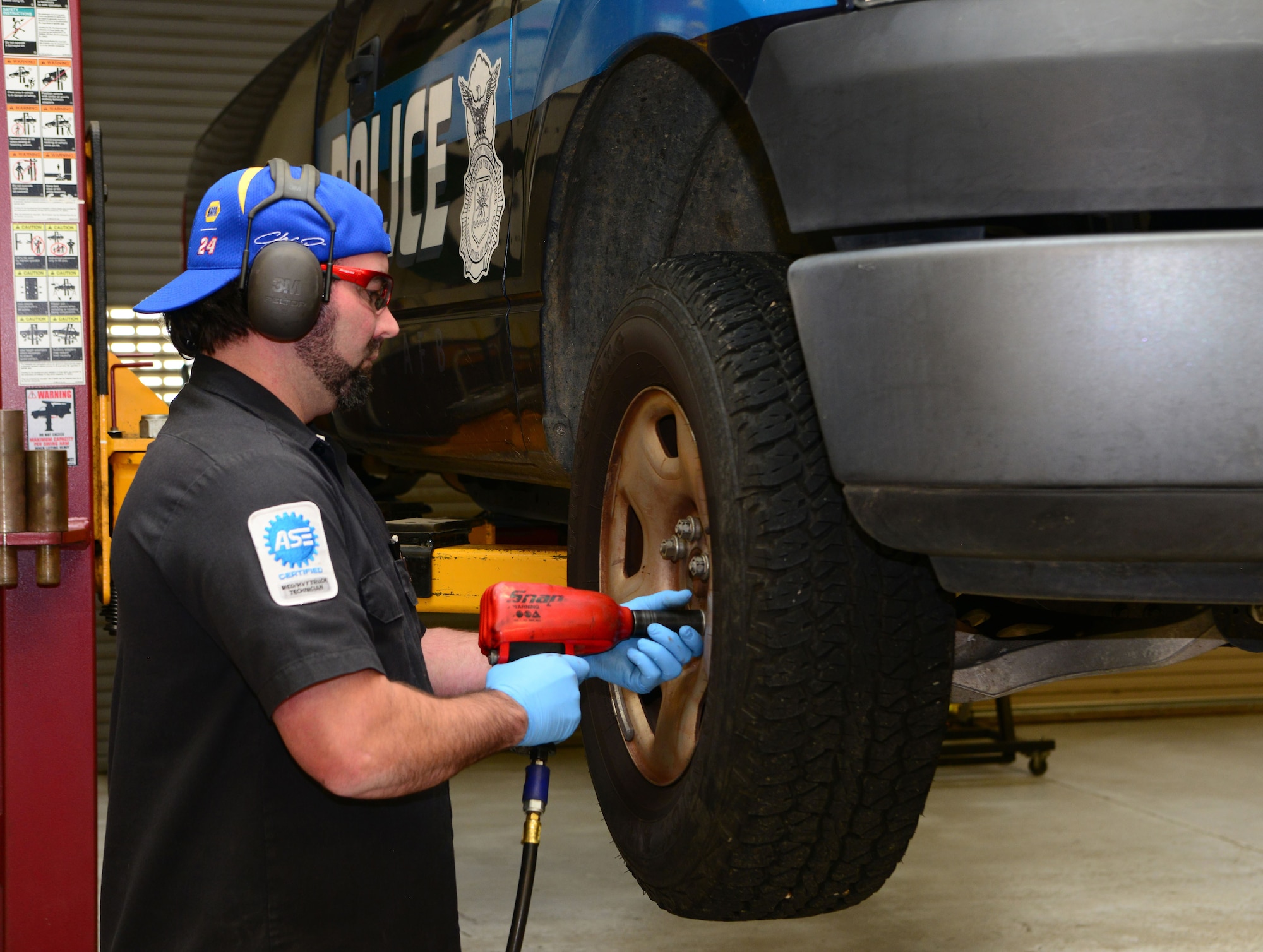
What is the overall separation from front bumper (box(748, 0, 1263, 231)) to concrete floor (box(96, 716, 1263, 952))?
9.60 ft

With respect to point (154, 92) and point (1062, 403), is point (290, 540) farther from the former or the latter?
point (154, 92)

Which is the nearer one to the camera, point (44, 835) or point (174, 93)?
point (44, 835)

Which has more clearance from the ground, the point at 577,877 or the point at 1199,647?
the point at 1199,647

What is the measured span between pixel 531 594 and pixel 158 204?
5.20 m

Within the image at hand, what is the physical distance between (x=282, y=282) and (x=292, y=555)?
328 millimetres

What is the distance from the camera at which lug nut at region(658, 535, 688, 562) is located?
77.7 inches

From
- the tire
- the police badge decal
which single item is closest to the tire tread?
the tire

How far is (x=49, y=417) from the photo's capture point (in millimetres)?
2688

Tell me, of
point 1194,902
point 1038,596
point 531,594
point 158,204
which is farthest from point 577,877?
point 158,204

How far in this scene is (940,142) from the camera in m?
1.43

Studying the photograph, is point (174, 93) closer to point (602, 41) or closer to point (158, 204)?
point (158, 204)

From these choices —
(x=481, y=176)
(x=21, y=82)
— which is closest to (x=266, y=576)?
(x=481, y=176)

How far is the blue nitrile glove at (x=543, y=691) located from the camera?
1.67 meters

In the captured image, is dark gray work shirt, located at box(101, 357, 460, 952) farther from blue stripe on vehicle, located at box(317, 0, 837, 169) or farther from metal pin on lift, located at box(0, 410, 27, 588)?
metal pin on lift, located at box(0, 410, 27, 588)
